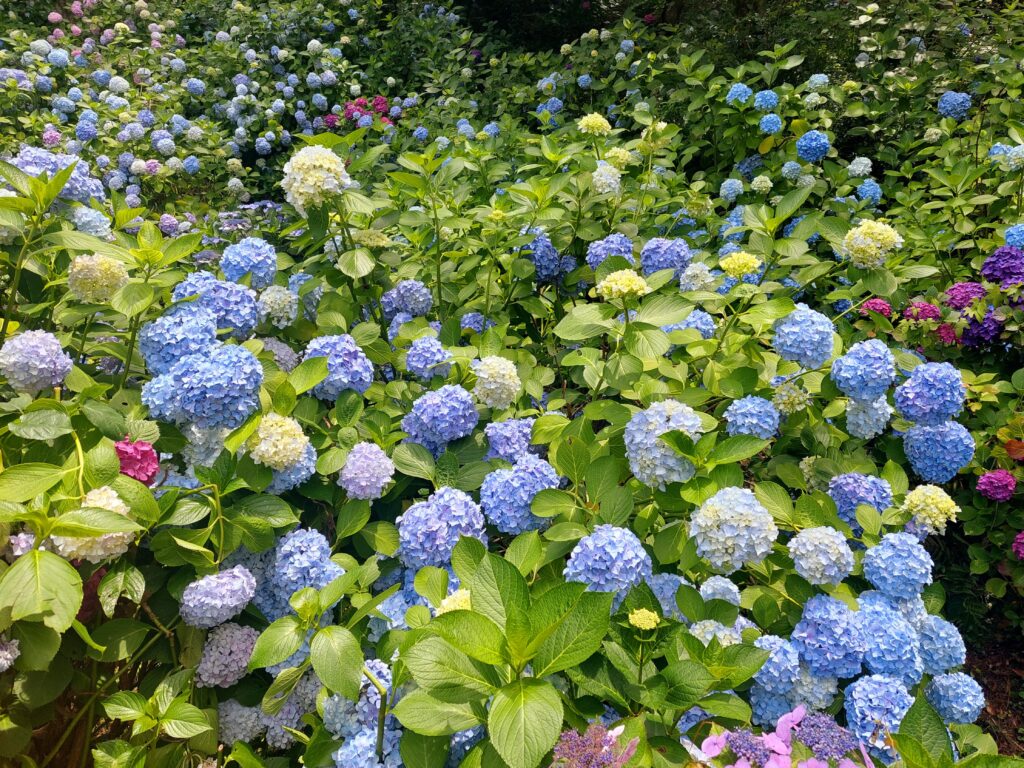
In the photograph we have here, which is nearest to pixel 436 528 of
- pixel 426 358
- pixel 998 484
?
pixel 426 358

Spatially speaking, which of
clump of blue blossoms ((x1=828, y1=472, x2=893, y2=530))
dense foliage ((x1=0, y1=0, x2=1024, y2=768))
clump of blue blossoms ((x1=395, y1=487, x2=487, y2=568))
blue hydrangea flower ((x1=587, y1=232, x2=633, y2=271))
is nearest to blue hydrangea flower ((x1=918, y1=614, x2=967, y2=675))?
dense foliage ((x1=0, y1=0, x2=1024, y2=768))

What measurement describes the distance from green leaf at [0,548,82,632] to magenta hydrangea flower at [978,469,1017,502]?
2474 millimetres

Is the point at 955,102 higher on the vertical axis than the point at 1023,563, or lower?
higher

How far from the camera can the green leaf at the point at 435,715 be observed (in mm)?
1045

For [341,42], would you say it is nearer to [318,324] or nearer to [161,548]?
[318,324]

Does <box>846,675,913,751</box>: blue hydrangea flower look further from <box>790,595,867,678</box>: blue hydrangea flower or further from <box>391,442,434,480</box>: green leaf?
<box>391,442,434,480</box>: green leaf

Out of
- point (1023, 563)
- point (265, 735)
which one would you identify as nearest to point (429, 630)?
point (265, 735)

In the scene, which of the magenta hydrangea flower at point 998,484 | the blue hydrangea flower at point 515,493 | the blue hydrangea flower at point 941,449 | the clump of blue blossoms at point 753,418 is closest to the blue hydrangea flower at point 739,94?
the magenta hydrangea flower at point 998,484

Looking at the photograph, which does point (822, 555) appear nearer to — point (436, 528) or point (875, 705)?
point (875, 705)

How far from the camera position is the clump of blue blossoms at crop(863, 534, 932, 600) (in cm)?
146

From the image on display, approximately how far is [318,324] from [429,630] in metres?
1.04

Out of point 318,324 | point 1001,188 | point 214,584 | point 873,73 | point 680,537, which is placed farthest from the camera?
point 873,73

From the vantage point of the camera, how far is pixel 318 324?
6.21 feet

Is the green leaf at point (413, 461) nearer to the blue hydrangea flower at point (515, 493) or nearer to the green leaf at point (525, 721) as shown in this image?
the blue hydrangea flower at point (515, 493)
